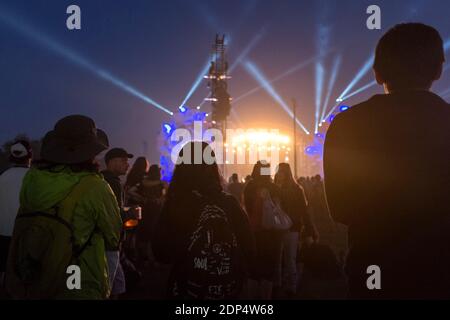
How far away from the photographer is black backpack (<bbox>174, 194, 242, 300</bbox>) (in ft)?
9.48

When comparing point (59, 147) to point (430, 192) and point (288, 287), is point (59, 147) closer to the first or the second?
point (430, 192)

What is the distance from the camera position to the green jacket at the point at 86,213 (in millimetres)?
2711

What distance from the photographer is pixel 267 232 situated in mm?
6352

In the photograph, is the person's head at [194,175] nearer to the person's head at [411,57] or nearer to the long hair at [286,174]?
the person's head at [411,57]

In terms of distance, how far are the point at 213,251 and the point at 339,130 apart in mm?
1474

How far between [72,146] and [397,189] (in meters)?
2.22

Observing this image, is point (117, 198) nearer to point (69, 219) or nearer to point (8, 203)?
point (8, 203)

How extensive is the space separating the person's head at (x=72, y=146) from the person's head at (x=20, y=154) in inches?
98.2

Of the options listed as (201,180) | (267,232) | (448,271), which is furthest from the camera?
(267,232)

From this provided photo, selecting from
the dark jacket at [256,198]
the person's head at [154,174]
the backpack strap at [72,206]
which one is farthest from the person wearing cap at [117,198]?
the person's head at [154,174]

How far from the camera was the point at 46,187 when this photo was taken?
2754 millimetres

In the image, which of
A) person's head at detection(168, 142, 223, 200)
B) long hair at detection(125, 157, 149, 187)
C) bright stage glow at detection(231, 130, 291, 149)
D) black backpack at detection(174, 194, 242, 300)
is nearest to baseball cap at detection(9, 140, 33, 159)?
person's head at detection(168, 142, 223, 200)

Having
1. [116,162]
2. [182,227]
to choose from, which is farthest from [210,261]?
[116,162]
